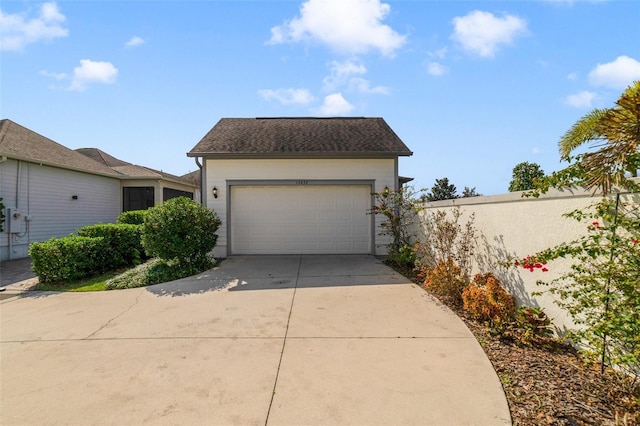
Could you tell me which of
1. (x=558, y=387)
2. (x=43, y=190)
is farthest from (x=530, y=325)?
(x=43, y=190)

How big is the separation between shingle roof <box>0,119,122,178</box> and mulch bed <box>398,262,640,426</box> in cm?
1422

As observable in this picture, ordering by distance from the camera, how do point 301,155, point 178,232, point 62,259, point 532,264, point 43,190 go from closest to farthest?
point 532,264 < point 62,259 < point 178,232 < point 301,155 < point 43,190

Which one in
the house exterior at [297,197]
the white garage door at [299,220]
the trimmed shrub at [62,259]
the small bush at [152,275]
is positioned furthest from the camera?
the white garage door at [299,220]

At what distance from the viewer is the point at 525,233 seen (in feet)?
12.3

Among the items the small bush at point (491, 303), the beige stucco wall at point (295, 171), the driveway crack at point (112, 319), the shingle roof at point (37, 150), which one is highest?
the shingle roof at point (37, 150)

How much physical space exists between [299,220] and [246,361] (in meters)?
6.36

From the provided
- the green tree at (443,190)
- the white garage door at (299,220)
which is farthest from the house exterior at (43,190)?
the green tree at (443,190)

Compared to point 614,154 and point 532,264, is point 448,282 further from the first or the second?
point 614,154

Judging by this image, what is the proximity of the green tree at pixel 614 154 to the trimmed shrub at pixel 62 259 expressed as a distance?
940 cm

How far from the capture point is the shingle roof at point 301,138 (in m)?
8.98

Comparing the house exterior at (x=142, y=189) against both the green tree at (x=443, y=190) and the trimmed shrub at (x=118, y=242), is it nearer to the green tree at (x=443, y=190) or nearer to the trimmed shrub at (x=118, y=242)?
the trimmed shrub at (x=118, y=242)

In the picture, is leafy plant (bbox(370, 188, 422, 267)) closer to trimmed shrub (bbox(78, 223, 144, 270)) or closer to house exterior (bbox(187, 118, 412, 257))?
house exterior (bbox(187, 118, 412, 257))

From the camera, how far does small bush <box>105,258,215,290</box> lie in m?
6.32

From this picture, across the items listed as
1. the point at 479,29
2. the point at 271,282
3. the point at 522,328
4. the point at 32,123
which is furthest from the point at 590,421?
the point at 32,123
